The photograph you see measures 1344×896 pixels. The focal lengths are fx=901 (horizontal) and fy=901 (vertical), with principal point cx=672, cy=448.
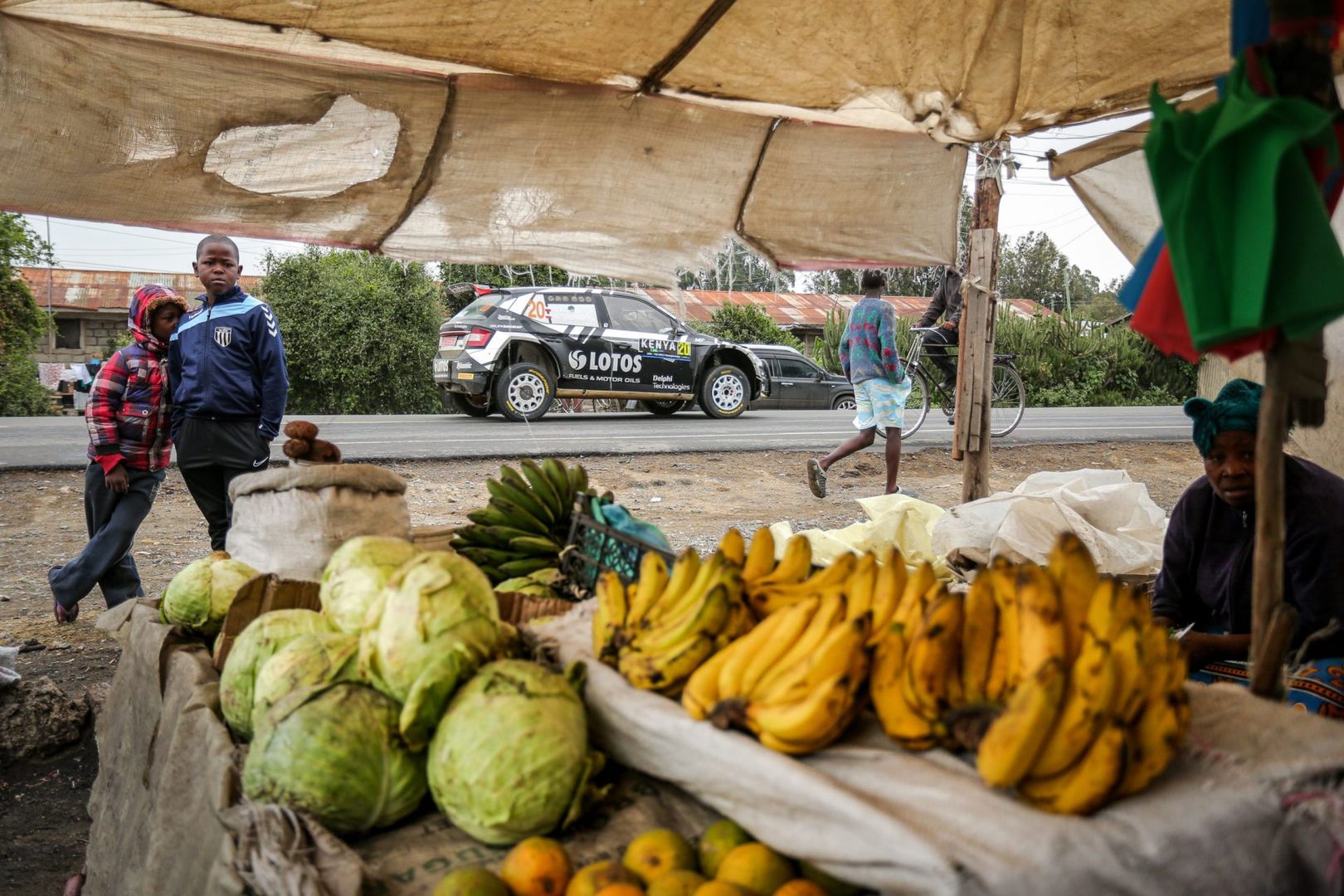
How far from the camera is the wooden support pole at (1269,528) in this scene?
5.51 feet

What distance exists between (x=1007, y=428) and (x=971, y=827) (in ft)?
39.6

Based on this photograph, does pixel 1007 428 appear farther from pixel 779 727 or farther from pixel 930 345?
pixel 779 727

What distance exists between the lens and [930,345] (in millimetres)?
12859

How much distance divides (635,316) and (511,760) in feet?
41.2

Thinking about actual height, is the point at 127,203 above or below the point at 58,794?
above

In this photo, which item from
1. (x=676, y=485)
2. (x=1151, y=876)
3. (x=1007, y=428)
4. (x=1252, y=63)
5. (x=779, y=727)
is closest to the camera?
(x=1151, y=876)

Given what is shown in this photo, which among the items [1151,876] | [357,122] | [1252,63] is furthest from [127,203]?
[1151,876]

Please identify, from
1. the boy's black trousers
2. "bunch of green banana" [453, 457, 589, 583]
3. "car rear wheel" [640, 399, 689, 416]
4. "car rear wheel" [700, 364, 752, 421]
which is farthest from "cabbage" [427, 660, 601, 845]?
"car rear wheel" [640, 399, 689, 416]

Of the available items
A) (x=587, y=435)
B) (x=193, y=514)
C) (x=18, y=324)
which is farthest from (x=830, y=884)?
(x=18, y=324)

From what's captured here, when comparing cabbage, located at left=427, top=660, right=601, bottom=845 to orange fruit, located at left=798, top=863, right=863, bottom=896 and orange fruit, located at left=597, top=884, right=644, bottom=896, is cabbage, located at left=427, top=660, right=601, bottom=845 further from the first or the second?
orange fruit, located at left=798, top=863, right=863, bottom=896

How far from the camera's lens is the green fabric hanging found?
1.52 meters

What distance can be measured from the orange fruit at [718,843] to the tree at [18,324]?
57.5 feet

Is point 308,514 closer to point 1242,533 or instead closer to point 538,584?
point 538,584

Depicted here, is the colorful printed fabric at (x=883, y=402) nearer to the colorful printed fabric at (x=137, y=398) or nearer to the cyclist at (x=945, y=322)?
the cyclist at (x=945, y=322)
